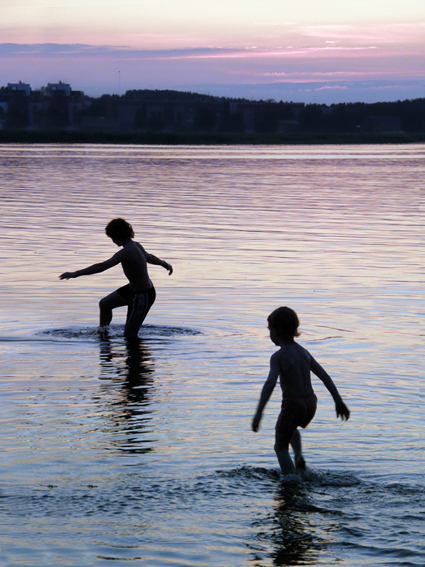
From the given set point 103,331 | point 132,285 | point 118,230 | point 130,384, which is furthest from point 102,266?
point 130,384

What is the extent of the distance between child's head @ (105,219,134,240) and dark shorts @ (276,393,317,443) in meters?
5.10

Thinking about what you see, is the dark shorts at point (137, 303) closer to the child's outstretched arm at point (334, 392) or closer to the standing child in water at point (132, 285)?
the standing child in water at point (132, 285)

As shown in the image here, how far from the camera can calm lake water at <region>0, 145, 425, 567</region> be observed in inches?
221

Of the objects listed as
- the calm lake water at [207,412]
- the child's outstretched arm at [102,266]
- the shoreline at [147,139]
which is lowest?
the calm lake water at [207,412]

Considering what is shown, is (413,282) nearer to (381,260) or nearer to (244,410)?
(381,260)

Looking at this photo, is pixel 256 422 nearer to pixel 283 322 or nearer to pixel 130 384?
pixel 283 322

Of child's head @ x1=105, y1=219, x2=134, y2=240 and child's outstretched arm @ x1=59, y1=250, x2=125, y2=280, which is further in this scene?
child's head @ x1=105, y1=219, x2=134, y2=240

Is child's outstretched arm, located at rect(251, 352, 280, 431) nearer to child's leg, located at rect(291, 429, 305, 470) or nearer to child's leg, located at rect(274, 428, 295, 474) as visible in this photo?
child's leg, located at rect(274, 428, 295, 474)

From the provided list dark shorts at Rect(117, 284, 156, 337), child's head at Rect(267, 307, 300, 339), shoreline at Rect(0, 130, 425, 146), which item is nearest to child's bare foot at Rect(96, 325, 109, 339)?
dark shorts at Rect(117, 284, 156, 337)

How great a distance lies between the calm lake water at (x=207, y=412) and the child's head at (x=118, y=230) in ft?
4.45

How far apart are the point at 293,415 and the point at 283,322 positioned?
0.66m

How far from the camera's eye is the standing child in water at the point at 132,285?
1139cm

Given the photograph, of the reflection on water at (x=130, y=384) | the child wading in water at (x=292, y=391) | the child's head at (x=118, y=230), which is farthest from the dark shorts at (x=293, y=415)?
the child's head at (x=118, y=230)

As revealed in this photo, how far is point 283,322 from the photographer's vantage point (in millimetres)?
6219
